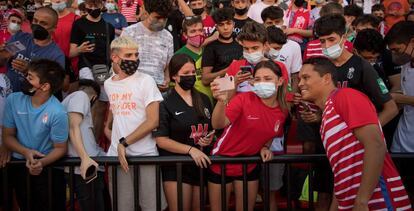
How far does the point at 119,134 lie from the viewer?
5305 mm

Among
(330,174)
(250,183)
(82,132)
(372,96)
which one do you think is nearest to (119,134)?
(82,132)

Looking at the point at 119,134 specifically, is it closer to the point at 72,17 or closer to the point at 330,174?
the point at 330,174

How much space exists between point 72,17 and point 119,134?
350 cm

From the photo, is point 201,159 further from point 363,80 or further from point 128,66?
point 363,80

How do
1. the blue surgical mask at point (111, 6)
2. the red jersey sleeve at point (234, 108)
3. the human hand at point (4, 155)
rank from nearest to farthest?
1. the red jersey sleeve at point (234, 108)
2. the human hand at point (4, 155)
3. the blue surgical mask at point (111, 6)

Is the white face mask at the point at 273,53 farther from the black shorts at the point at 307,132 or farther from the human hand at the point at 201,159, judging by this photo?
the human hand at the point at 201,159

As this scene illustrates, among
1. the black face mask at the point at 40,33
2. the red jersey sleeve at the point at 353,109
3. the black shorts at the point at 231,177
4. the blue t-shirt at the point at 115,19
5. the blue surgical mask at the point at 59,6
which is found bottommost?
the black shorts at the point at 231,177

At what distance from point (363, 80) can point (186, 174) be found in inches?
67.3

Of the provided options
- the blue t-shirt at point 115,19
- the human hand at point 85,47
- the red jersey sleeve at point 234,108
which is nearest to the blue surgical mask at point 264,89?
the red jersey sleeve at point 234,108

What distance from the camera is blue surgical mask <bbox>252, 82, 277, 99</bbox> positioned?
5020mm

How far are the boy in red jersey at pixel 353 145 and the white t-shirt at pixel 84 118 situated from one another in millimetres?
2092

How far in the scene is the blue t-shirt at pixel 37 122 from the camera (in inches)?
202

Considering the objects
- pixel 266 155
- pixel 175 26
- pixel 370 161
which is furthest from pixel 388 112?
pixel 175 26

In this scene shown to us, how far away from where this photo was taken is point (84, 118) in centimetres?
557
